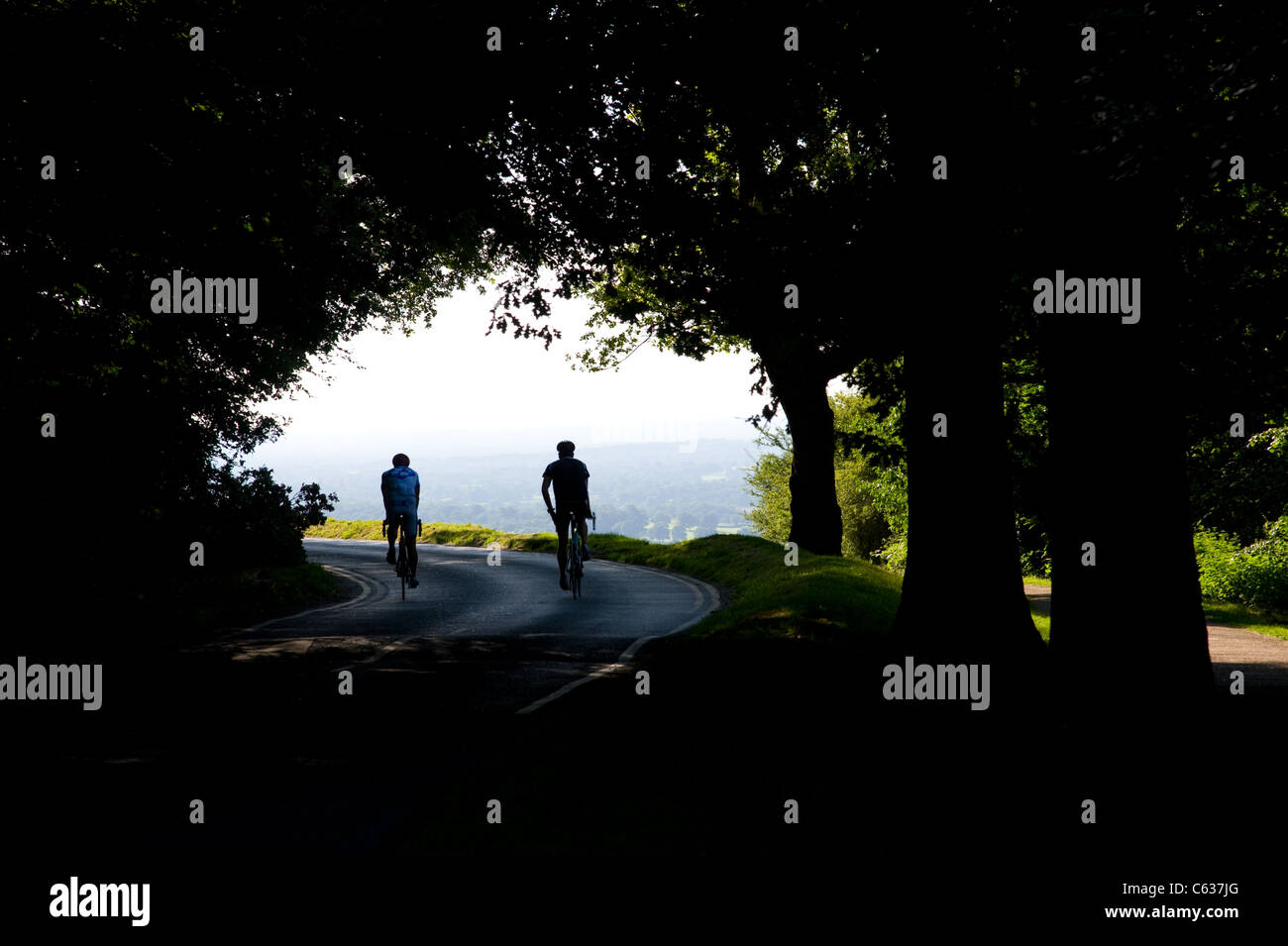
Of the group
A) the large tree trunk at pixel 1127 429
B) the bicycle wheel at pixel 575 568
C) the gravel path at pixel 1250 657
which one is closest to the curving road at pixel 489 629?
the bicycle wheel at pixel 575 568

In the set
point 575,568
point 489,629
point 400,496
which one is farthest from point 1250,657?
point 400,496

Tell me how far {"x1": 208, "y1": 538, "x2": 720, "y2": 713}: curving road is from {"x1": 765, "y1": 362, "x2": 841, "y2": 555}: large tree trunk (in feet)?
11.2

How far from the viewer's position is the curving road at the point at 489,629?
9.19 m

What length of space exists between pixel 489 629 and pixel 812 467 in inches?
440

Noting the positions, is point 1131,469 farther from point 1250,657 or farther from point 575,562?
point 575,562

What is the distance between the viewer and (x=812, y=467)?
21.7 m

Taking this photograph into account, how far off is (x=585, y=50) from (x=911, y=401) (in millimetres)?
5247

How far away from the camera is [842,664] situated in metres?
8.96

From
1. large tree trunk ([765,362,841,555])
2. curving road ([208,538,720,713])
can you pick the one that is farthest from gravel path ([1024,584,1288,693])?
large tree trunk ([765,362,841,555])

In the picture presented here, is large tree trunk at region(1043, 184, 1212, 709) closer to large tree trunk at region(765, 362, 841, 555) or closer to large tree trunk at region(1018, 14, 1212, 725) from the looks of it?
large tree trunk at region(1018, 14, 1212, 725)

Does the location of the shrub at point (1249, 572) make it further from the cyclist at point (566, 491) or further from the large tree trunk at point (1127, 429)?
the large tree trunk at point (1127, 429)

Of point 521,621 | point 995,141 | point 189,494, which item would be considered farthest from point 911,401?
point 189,494

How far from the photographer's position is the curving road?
9188 millimetres

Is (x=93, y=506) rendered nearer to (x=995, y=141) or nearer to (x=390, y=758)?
(x=390, y=758)
